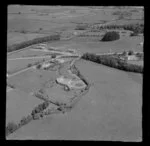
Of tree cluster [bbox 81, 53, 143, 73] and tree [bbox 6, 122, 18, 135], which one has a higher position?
tree cluster [bbox 81, 53, 143, 73]

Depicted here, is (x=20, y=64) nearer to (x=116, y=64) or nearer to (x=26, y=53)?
(x=26, y=53)

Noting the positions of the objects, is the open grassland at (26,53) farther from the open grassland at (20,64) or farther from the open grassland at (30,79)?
the open grassland at (30,79)

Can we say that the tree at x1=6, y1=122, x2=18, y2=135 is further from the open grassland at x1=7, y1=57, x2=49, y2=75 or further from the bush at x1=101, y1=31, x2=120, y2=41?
the bush at x1=101, y1=31, x2=120, y2=41

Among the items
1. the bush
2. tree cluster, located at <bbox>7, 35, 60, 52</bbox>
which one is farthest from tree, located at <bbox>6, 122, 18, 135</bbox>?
the bush

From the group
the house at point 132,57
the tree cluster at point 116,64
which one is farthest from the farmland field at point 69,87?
the house at point 132,57

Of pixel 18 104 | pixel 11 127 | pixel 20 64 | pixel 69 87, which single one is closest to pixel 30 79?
pixel 69 87

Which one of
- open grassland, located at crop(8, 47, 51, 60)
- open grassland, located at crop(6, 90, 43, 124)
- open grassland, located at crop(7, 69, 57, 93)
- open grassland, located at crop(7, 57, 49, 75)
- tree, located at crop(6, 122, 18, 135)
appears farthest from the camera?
open grassland, located at crop(8, 47, 51, 60)

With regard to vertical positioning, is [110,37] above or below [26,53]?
above

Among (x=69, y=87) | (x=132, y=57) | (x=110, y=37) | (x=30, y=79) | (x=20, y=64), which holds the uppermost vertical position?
(x=110, y=37)
